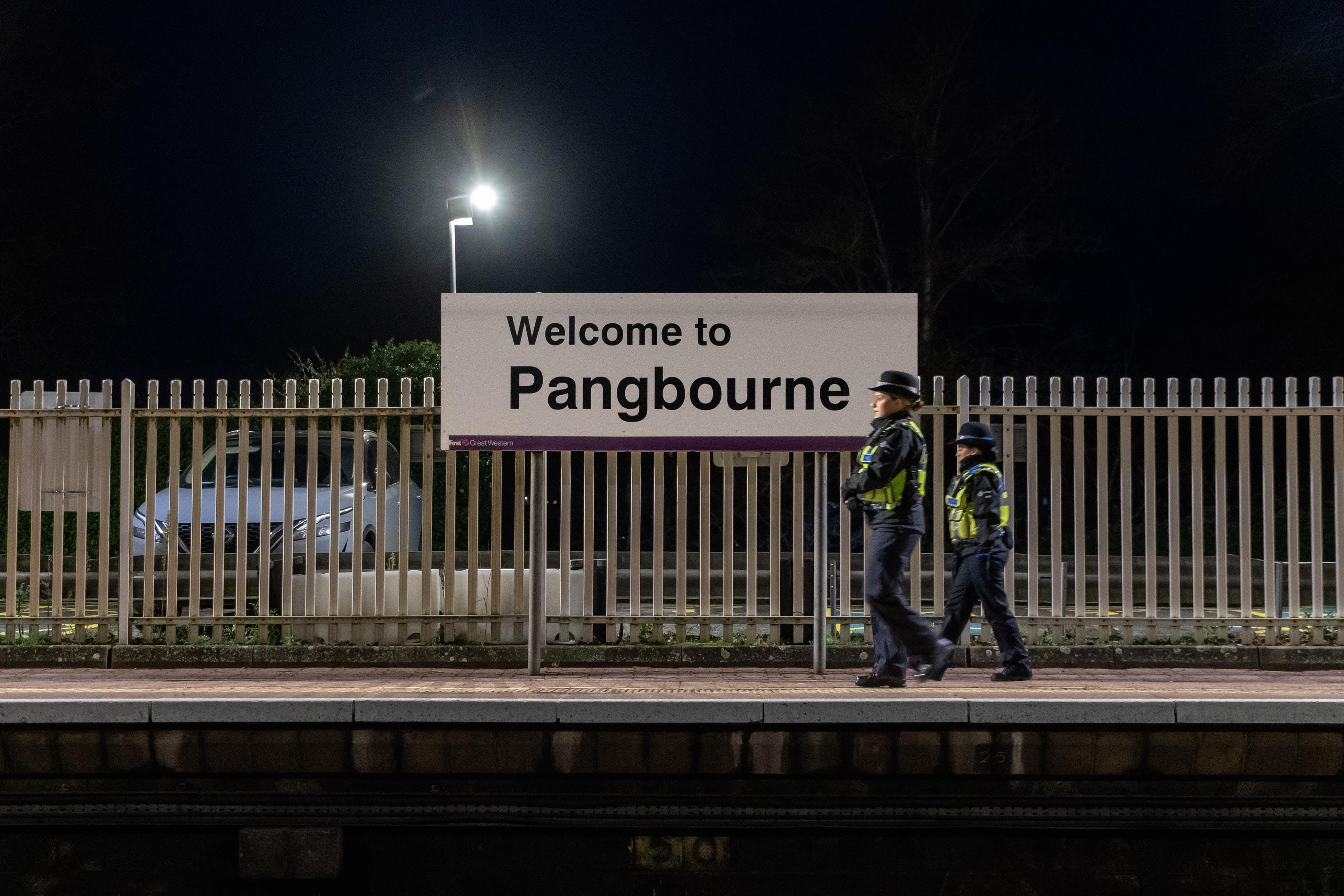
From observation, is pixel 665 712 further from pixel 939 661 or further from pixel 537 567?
pixel 537 567

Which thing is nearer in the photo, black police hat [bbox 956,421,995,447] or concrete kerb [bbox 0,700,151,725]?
concrete kerb [bbox 0,700,151,725]

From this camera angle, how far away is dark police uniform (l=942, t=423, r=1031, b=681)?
6.89 meters

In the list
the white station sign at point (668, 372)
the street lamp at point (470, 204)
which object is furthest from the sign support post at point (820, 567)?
the street lamp at point (470, 204)

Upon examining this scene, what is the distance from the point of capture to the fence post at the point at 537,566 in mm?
7523

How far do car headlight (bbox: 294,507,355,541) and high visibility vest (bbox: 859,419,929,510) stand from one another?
3889mm

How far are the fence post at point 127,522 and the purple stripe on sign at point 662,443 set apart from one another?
2330mm

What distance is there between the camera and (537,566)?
7594 mm

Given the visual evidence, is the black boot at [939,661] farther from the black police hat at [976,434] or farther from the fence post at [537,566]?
the fence post at [537,566]

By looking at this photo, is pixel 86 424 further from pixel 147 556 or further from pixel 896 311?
pixel 896 311

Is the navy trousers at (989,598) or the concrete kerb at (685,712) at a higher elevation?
the navy trousers at (989,598)

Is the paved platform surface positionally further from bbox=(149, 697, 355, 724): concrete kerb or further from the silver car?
the silver car

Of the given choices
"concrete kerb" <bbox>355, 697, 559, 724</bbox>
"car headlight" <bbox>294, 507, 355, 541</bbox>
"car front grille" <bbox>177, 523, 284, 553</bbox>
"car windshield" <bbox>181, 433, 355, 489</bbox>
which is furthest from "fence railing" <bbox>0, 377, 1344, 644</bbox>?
"concrete kerb" <bbox>355, 697, 559, 724</bbox>

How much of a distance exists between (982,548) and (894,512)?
743 millimetres

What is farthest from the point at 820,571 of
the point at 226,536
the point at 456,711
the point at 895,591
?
the point at 226,536
